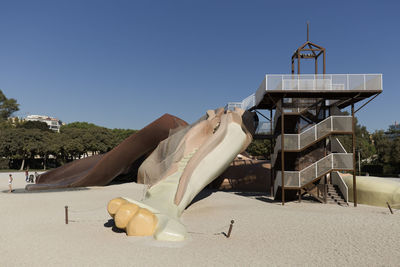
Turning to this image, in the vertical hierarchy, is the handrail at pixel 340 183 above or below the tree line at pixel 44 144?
below

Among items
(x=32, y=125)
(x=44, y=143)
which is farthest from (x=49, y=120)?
(x=44, y=143)

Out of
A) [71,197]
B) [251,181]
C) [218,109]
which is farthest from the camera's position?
[251,181]

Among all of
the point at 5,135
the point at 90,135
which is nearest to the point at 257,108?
the point at 90,135

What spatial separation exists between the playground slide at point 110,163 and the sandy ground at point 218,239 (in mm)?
7786

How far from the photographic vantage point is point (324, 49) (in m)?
20.9

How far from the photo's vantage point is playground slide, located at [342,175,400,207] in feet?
57.0

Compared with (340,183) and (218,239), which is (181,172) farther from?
(340,183)

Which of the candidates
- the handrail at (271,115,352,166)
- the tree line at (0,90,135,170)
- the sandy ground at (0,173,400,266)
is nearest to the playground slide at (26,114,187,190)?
the sandy ground at (0,173,400,266)

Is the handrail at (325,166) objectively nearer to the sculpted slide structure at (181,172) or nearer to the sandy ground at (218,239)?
the sandy ground at (218,239)

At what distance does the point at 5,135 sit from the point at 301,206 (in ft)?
179

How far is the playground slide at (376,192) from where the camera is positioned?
17.4 m

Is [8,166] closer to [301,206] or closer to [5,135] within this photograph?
[5,135]

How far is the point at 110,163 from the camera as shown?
24.3 m

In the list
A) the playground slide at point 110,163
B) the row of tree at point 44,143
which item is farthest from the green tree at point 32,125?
the playground slide at point 110,163
